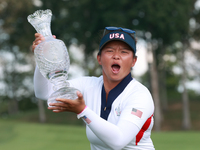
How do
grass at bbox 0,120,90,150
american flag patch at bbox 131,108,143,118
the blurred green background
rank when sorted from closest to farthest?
american flag patch at bbox 131,108,143,118 < grass at bbox 0,120,90,150 < the blurred green background

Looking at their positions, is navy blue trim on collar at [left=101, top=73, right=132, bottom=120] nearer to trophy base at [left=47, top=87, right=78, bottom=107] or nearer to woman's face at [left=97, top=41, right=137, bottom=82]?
woman's face at [left=97, top=41, right=137, bottom=82]

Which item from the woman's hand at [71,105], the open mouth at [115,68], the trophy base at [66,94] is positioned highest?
the open mouth at [115,68]

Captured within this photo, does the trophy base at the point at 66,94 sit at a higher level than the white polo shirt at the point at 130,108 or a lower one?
higher

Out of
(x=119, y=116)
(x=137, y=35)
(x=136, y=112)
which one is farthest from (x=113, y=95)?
(x=137, y=35)

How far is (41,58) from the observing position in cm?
281

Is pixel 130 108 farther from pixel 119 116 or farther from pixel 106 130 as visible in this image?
pixel 106 130

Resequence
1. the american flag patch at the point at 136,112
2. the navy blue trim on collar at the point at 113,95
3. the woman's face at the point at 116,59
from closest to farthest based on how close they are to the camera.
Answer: the american flag patch at the point at 136,112 → the woman's face at the point at 116,59 → the navy blue trim on collar at the point at 113,95

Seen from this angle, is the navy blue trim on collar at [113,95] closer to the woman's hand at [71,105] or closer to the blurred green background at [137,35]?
the woman's hand at [71,105]

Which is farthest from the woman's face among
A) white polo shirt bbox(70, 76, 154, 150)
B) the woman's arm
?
the woman's arm

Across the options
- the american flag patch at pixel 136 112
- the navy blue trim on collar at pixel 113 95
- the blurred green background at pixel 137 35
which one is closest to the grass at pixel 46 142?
the blurred green background at pixel 137 35

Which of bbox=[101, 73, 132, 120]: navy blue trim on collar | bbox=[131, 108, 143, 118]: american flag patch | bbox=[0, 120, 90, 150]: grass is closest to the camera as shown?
bbox=[131, 108, 143, 118]: american flag patch

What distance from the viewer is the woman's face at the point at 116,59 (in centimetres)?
288

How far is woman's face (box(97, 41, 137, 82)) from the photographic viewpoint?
2877 millimetres

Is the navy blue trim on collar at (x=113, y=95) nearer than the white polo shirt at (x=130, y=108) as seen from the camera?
No
